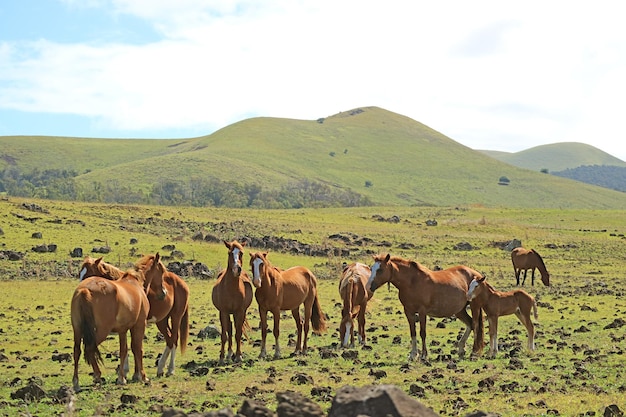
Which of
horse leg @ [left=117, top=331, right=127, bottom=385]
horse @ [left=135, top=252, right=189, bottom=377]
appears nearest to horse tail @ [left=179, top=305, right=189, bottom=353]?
horse @ [left=135, top=252, right=189, bottom=377]

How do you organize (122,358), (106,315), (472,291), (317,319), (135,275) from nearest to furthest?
(106,315), (122,358), (135,275), (472,291), (317,319)

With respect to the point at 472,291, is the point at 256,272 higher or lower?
higher

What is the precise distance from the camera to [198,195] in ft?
520

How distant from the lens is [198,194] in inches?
6265

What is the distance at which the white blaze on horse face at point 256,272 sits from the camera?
19.0 metres

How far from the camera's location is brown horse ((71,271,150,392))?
48.3 feet

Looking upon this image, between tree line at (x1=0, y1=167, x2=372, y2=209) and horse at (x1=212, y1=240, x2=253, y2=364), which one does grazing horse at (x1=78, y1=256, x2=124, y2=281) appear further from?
tree line at (x1=0, y1=167, x2=372, y2=209)

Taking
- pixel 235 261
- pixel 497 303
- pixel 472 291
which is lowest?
pixel 497 303

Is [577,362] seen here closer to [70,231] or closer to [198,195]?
[70,231]

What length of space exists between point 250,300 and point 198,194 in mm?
142027

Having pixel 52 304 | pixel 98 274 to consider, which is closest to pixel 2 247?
pixel 52 304

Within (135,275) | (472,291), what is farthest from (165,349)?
(472,291)

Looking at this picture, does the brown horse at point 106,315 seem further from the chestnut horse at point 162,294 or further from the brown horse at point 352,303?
the brown horse at point 352,303

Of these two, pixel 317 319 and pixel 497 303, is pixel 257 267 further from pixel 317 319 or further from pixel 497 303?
pixel 497 303
